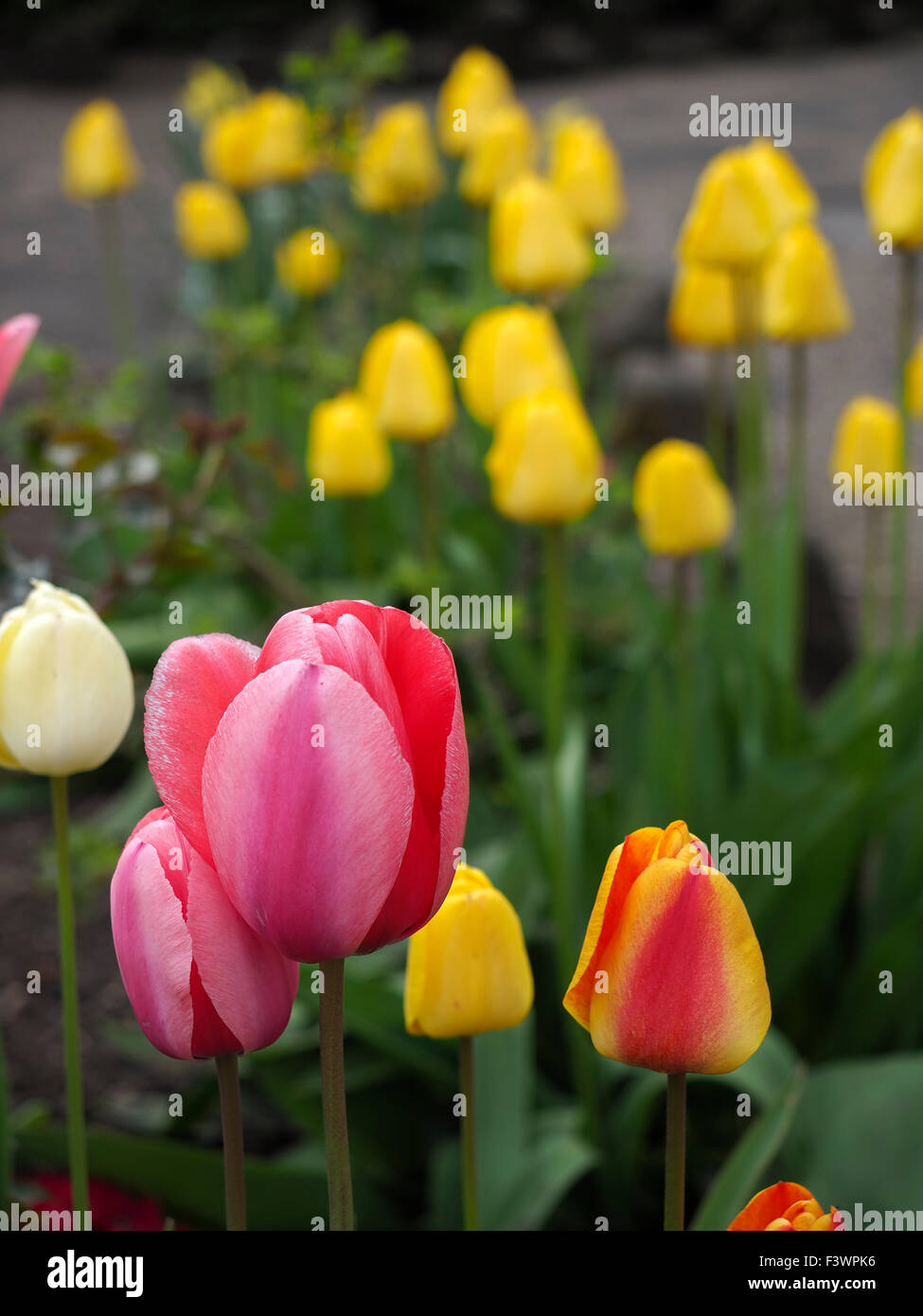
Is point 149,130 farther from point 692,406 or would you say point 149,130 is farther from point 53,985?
point 53,985

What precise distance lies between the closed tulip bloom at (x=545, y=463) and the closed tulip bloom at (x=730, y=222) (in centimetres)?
28

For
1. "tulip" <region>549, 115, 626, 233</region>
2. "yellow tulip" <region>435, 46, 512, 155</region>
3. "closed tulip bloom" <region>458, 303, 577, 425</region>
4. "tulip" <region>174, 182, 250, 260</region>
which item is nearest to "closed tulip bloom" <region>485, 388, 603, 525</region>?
"closed tulip bloom" <region>458, 303, 577, 425</region>

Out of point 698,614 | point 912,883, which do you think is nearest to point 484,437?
point 698,614

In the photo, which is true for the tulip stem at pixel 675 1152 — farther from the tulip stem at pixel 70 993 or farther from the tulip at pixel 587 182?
the tulip at pixel 587 182

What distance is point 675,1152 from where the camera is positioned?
359 mm

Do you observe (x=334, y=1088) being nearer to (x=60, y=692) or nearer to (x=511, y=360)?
(x=60, y=692)

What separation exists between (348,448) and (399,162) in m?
0.77

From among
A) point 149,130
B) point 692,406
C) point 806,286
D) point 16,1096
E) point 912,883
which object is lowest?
point 16,1096

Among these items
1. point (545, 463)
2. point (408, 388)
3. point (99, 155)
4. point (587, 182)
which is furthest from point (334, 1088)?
point (99, 155)

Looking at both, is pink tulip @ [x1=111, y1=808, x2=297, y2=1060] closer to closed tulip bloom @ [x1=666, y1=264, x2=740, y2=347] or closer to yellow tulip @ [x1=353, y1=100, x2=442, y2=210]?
closed tulip bloom @ [x1=666, y1=264, x2=740, y2=347]

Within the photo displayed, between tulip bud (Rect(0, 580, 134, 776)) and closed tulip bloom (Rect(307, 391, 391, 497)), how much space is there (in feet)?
2.97

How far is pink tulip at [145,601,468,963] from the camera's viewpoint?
0.32 metres
